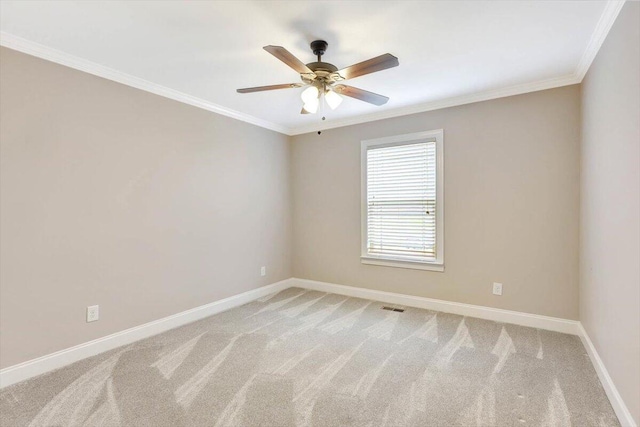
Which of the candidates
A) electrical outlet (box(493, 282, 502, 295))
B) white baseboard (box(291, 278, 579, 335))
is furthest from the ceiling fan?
white baseboard (box(291, 278, 579, 335))

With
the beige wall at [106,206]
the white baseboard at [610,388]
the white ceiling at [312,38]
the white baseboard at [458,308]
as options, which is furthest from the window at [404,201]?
the beige wall at [106,206]

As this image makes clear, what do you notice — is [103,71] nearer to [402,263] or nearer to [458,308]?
[402,263]

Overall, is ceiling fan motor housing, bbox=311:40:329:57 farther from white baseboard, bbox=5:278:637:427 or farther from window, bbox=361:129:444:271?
white baseboard, bbox=5:278:637:427

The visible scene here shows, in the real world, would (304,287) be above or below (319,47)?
below

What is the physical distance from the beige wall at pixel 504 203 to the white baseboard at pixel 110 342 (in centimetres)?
A: 178

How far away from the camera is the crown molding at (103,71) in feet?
7.16

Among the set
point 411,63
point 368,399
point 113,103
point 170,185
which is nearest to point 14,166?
point 113,103

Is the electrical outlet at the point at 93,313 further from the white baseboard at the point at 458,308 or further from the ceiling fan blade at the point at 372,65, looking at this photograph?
the ceiling fan blade at the point at 372,65

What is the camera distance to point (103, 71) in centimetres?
263

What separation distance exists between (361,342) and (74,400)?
7.02ft

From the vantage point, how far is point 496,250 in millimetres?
3277

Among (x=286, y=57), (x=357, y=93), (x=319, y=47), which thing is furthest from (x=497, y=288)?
(x=286, y=57)

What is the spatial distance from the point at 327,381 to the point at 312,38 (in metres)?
2.47

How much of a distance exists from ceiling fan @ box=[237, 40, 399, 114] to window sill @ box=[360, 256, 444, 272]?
208 cm
